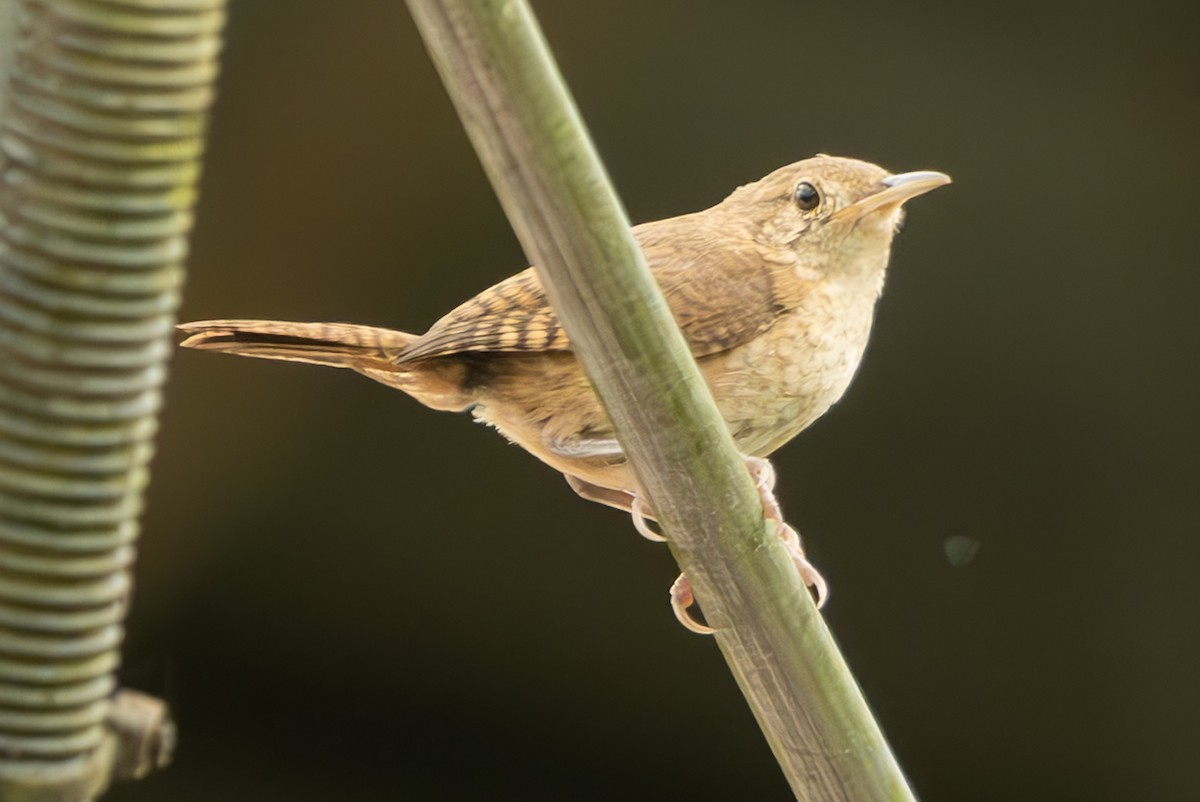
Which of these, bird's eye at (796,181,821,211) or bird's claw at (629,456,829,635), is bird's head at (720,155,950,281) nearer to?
bird's eye at (796,181,821,211)

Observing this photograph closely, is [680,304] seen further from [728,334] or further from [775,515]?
[775,515]

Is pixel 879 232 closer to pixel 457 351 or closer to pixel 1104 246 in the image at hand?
pixel 457 351

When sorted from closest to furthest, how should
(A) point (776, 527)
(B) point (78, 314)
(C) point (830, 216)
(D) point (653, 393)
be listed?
1. (B) point (78, 314)
2. (D) point (653, 393)
3. (A) point (776, 527)
4. (C) point (830, 216)

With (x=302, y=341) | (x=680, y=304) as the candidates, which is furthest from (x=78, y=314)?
(x=680, y=304)

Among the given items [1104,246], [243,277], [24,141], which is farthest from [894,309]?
[24,141]

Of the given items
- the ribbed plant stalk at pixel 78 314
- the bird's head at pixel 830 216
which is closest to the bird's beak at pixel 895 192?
the bird's head at pixel 830 216

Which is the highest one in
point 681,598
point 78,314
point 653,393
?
point 78,314
